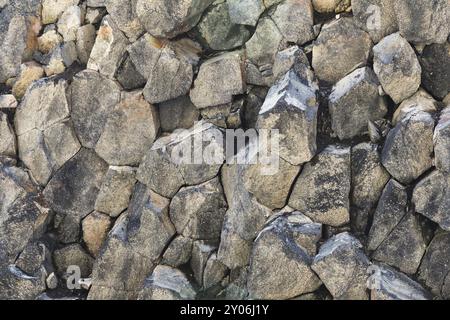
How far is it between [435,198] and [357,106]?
245cm

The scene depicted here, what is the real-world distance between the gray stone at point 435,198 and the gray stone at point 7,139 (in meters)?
9.89

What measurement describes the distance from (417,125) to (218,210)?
4751 mm

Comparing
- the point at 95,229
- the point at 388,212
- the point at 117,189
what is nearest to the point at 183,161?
the point at 117,189

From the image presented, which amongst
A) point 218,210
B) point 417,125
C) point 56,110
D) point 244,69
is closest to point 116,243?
point 218,210

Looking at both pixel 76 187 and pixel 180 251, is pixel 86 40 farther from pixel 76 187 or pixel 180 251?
pixel 180 251

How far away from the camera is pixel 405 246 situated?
450 inches

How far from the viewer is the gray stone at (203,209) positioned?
43.9 feet

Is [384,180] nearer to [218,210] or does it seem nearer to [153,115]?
[218,210]

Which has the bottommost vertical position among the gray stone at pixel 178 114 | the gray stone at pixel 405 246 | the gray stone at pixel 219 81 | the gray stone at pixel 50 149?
the gray stone at pixel 405 246

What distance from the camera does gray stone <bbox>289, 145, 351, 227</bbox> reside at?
11.9 meters

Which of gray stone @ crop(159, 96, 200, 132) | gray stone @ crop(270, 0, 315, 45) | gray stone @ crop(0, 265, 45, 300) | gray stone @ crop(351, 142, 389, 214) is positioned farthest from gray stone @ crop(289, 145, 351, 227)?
gray stone @ crop(0, 265, 45, 300)

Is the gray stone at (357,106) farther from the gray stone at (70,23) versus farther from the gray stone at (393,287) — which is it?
the gray stone at (70,23)

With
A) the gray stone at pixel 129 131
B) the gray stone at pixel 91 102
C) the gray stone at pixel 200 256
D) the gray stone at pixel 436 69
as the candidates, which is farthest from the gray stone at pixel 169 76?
the gray stone at pixel 436 69

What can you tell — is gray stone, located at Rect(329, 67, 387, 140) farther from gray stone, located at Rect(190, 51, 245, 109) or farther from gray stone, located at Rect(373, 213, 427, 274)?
gray stone, located at Rect(190, 51, 245, 109)
